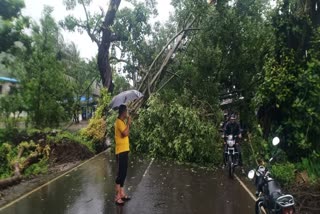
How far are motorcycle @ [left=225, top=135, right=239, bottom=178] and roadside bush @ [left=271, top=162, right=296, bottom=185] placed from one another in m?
1.46

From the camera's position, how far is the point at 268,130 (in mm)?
11039

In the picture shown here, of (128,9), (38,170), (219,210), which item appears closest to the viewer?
Answer: (219,210)

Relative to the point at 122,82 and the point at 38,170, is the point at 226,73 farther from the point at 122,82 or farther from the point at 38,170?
the point at 122,82

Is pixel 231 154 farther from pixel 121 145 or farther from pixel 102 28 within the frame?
pixel 102 28

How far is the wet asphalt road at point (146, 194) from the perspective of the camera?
23.9 ft

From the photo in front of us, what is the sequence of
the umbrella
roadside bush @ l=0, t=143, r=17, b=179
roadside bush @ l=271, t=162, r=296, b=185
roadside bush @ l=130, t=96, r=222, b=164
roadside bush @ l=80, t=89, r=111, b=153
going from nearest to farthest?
the umbrella < roadside bush @ l=271, t=162, r=296, b=185 < roadside bush @ l=0, t=143, r=17, b=179 < roadside bush @ l=130, t=96, r=222, b=164 < roadside bush @ l=80, t=89, r=111, b=153

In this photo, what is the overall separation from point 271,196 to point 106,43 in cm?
1563

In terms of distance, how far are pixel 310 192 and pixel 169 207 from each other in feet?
8.96

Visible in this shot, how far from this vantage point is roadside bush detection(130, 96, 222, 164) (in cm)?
1293

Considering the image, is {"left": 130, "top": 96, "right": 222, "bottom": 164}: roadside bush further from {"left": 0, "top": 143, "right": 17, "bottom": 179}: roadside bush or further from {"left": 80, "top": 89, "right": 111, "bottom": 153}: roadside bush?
{"left": 0, "top": 143, "right": 17, "bottom": 179}: roadside bush

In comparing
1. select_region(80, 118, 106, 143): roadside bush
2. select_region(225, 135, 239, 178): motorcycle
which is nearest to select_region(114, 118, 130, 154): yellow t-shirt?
select_region(225, 135, 239, 178): motorcycle

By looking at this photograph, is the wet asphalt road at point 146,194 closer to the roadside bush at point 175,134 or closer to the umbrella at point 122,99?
the roadside bush at point 175,134

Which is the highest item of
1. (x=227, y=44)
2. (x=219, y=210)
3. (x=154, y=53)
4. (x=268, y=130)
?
(x=154, y=53)

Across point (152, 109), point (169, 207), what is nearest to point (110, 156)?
point (152, 109)
